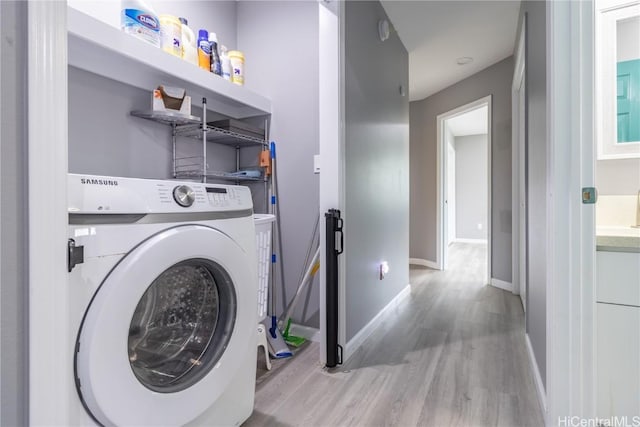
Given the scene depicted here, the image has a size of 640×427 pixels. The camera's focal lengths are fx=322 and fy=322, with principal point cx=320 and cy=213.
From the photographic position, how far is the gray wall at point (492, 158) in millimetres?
3393

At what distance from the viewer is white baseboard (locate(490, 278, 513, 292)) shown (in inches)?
127

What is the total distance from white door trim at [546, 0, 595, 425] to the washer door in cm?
111

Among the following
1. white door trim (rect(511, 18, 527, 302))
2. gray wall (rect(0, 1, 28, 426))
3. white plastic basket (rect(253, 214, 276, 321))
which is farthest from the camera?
white door trim (rect(511, 18, 527, 302))

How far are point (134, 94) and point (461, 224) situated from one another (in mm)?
6772

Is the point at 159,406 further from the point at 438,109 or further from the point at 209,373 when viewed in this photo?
the point at 438,109

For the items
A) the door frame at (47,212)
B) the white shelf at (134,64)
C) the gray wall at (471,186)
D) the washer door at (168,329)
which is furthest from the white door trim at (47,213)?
the gray wall at (471,186)

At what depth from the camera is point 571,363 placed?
112 centimetres

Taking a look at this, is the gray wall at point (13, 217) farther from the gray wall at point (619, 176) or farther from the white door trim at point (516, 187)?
the white door trim at point (516, 187)

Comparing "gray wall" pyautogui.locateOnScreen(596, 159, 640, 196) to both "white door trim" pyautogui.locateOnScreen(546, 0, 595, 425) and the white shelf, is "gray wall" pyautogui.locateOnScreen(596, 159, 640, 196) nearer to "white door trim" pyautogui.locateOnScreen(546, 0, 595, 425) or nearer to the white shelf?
"white door trim" pyautogui.locateOnScreen(546, 0, 595, 425)

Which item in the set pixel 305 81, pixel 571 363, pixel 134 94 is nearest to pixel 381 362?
pixel 571 363

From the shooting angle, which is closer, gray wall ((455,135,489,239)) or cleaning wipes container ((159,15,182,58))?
cleaning wipes container ((159,15,182,58))

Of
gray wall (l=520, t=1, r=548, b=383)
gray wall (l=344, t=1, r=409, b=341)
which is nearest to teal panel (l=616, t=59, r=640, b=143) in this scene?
gray wall (l=520, t=1, r=548, b=383)

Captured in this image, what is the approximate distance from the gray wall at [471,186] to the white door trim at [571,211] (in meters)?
6.14

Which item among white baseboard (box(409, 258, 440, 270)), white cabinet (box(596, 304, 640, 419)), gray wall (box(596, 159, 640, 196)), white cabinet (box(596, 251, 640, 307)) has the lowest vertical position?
white baseboard (box(409, 258, 440, 270))
